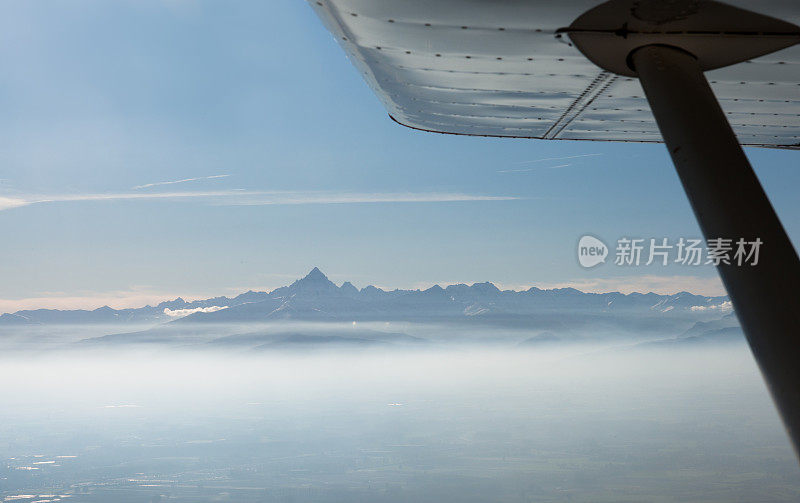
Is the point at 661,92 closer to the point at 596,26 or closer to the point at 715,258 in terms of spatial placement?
the point at 596,26

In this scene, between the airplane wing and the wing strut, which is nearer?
the wing strut

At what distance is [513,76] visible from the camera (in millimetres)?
6992

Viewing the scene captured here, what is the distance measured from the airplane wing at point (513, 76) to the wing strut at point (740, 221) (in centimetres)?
102

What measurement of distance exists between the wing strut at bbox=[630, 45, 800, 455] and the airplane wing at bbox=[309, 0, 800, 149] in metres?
1.02

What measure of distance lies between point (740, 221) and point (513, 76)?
138 inches

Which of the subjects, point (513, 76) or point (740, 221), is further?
A: point (513, 76)

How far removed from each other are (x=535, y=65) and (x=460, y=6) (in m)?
1.71

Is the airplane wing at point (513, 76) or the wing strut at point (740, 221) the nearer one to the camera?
the wing strut at point (740, 221)

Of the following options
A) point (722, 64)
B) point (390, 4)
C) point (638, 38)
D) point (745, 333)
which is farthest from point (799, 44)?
point (390, 4)

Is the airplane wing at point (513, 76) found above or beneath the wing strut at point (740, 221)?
above

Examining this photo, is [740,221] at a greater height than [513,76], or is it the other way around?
[513,76]

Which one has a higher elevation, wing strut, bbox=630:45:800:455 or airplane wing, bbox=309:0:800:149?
airplane wing, bbox=309:0:800:149

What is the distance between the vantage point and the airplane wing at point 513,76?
535cm

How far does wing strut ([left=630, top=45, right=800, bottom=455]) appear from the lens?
153 inches
